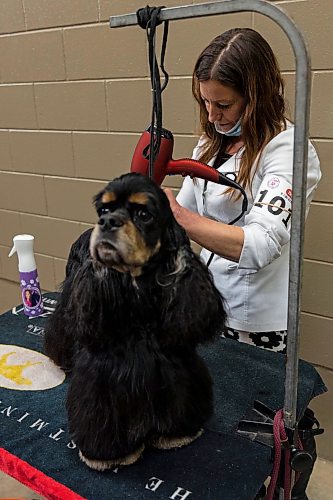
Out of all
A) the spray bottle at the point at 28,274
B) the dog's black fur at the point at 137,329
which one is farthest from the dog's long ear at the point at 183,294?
the spray bottle at the point at 28,274

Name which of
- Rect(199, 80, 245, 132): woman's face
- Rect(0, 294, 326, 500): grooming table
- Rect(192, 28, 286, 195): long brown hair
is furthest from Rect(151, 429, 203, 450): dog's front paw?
Rect(199, 80, 245, 132): woman's face

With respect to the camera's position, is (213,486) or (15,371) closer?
(213,486)

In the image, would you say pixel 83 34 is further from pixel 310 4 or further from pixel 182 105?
pixel 310 4

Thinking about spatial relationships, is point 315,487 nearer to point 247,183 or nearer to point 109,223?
point 247,183

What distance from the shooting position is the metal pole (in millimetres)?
666

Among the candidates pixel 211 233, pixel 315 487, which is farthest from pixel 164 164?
pixel 315 487

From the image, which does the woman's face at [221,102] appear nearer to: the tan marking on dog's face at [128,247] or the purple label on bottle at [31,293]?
the tan marking on dog's face at [128,247]

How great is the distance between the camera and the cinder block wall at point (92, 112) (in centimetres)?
137

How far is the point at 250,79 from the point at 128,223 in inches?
19.4

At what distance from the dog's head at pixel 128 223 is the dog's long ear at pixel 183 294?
1.6 inches

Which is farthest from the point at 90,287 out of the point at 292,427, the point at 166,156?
the point at 292,427

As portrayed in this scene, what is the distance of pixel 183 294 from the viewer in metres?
0.73

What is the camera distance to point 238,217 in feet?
3.68

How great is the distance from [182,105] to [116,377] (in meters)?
1.03
